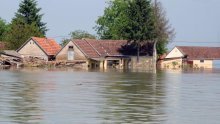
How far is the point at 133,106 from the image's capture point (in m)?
21.5

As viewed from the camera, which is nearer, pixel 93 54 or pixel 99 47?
pixel 93 54

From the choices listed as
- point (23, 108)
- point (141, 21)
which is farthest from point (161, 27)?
point (23, 108)

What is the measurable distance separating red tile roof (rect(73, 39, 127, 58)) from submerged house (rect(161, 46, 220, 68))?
13.6 metres

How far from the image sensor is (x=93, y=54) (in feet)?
285

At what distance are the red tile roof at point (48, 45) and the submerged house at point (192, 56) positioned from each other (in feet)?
67.8

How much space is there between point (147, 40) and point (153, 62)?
4.20 meters

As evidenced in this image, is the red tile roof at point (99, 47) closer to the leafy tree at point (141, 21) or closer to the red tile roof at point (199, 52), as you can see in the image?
the leafy tree at point (141, 21)

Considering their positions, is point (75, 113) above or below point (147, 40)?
below

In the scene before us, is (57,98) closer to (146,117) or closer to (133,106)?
(133,106)

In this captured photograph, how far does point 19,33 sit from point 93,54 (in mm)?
12196

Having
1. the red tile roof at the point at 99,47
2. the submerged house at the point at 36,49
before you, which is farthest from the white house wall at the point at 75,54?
the submerged house at the point at 36,49

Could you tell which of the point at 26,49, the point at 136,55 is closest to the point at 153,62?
the point at 136,55

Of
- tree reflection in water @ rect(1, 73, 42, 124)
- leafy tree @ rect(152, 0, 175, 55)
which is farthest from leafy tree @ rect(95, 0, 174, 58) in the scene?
tree reflection in water @ rect(1, 73, 42, 124)

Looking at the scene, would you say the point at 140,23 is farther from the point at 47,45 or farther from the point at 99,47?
the point at 47,45
